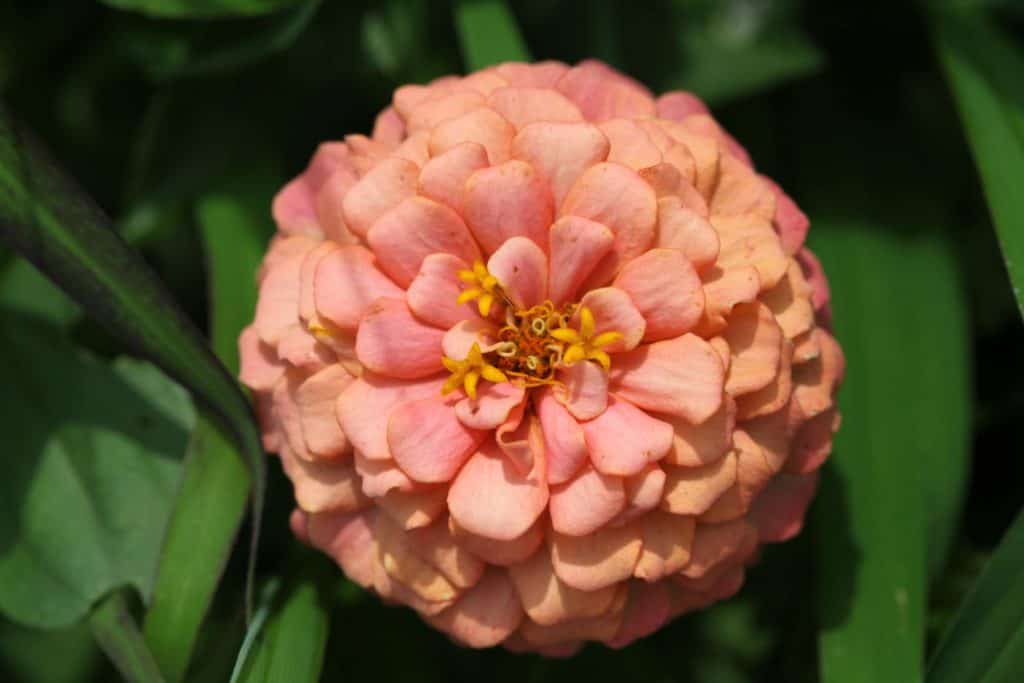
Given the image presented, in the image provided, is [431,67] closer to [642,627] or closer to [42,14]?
[42,14]

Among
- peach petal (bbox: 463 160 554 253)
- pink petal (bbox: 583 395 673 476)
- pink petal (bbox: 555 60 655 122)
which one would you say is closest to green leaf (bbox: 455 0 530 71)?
pink petal (bbox: 555 60 655 122)

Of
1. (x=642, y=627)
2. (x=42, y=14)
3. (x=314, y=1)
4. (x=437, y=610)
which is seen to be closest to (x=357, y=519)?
(x=437, y=610)

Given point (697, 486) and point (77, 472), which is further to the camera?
point (77, 472)

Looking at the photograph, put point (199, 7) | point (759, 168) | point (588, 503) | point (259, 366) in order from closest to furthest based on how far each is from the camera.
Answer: point (588, 503) < point (259, 366) < point (199, 7) < point (759, 168)

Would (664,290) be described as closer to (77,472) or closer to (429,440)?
(429,440)

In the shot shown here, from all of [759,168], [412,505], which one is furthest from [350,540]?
[759,168]
